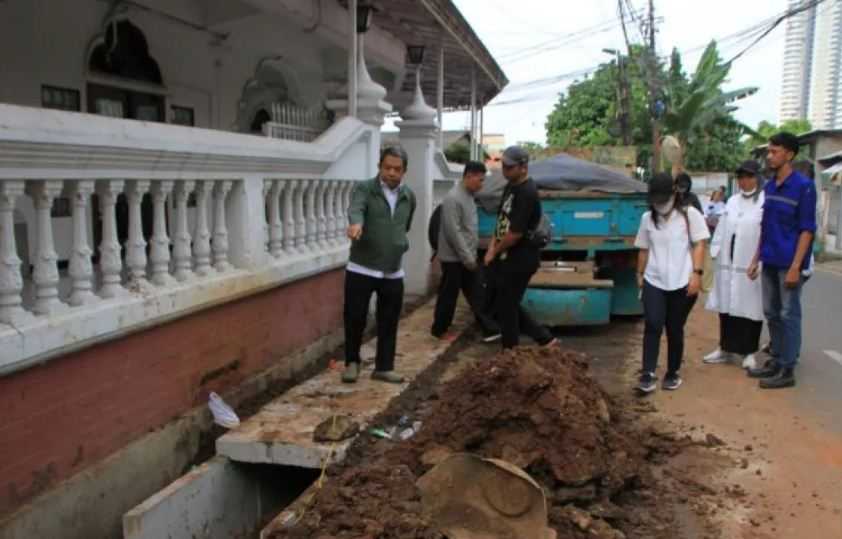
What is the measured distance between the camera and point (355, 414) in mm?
4496

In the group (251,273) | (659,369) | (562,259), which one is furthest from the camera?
(562,259)

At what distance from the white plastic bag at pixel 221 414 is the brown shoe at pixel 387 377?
3.64ft

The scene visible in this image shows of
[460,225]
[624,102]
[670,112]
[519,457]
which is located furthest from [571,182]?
[624,102]

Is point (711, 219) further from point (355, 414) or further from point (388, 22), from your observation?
point (355, 414)

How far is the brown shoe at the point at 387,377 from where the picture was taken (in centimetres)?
523

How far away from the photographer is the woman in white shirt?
18.3 feet

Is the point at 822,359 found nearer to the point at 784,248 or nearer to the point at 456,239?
the point at 784,248

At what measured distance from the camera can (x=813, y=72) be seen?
37812 mm

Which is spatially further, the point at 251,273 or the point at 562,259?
the point at 562,259

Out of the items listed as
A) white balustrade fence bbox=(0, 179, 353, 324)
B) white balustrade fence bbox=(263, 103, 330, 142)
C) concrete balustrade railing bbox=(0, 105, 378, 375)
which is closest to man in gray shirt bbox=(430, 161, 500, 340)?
concrete balustrade railing bbox=(0, 105, 378, 375)

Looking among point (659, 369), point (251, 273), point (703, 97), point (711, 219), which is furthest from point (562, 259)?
point (703, 97)

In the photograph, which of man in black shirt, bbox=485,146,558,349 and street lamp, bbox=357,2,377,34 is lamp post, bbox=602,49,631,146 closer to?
street lamp, bbox=357,2,377,34

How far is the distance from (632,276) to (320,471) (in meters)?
5.38

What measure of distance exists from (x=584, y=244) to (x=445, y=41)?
13.0 ft
